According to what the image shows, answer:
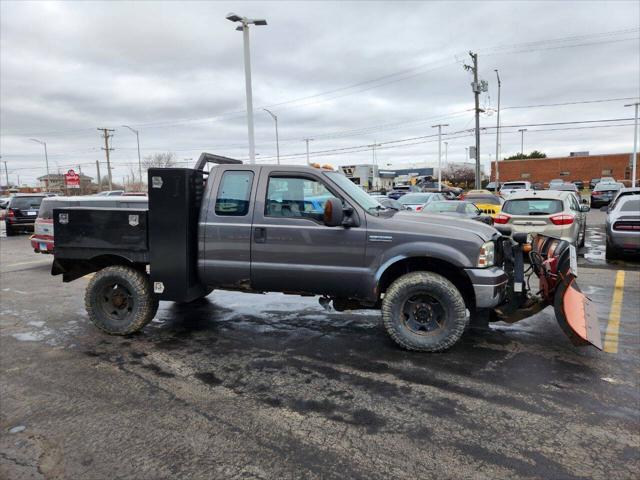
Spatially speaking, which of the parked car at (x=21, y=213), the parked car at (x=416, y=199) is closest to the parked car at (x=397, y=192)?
the parked car at (x=416, y=199)

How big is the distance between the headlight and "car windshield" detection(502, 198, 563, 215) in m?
6.92

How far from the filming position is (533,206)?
36.5ft

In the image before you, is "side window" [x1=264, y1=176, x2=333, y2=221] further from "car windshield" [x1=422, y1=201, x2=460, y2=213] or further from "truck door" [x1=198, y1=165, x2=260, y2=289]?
"car windshield" [x1=422, y1=201, x2=460, y2=213]

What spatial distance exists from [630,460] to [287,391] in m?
2.51

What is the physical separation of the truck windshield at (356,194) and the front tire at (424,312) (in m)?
0.87

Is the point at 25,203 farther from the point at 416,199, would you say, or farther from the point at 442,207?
the point at 442,207

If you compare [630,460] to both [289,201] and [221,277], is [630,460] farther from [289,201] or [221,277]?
[221,277]

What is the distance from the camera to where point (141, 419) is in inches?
141

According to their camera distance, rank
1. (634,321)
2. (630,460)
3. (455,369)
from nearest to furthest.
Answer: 1. (630,460)
2. (455,369)
3. (634,321)

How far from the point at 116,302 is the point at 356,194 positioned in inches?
127

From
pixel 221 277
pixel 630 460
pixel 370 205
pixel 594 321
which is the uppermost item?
pixel 370 205

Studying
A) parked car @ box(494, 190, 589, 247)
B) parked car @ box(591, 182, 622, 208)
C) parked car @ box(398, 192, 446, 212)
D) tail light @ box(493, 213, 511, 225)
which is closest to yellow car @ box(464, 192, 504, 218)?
parked car @ box(398, 192, 446, 212)

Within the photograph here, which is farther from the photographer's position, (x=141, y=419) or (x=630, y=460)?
(x=141, y=419)

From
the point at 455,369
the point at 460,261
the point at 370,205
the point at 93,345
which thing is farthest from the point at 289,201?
the point at 93,345
